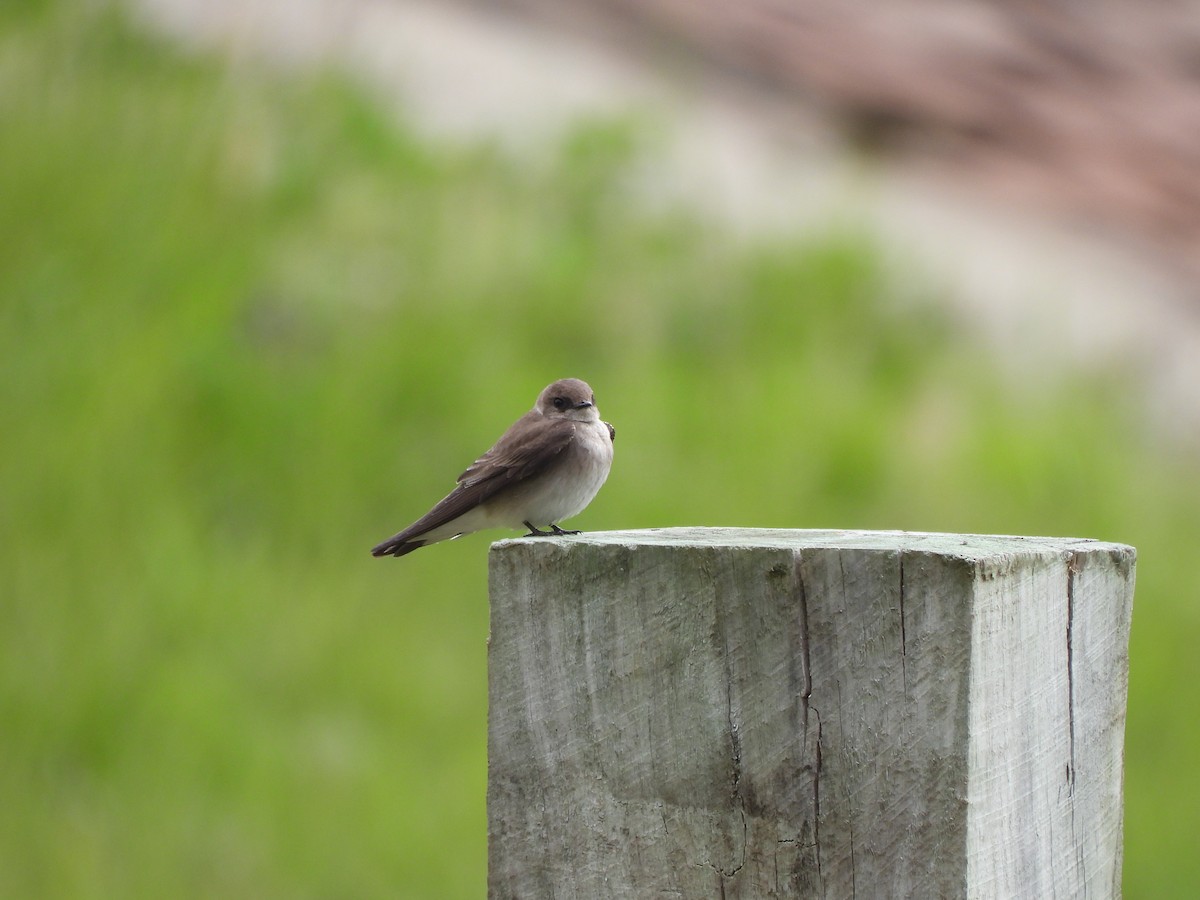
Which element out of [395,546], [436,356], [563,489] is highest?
[436,356]

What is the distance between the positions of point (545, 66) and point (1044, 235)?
14.2 feet

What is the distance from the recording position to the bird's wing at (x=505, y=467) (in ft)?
10.1

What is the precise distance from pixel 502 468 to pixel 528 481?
8 cm

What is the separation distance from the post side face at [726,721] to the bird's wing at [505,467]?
3.72ft

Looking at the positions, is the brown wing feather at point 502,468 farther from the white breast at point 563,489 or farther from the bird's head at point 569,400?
the bird's head at point 569,400

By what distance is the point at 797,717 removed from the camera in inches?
70.2

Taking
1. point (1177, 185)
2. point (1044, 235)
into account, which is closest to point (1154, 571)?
point (1044, 235)

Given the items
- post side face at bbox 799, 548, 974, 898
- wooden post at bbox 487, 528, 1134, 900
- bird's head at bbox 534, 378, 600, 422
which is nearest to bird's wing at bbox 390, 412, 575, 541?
bird's head at bbox 534, 378, 600, 422

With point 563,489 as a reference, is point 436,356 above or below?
above

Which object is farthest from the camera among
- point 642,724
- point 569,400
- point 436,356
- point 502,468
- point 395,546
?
point 436,356

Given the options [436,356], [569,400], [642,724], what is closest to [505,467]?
[569,400]

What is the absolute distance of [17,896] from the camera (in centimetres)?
516

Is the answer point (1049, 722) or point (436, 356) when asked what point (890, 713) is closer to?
point (1049, 722)

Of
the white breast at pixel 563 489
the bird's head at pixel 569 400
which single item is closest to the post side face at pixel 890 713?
the white breast at pixel 563 489
